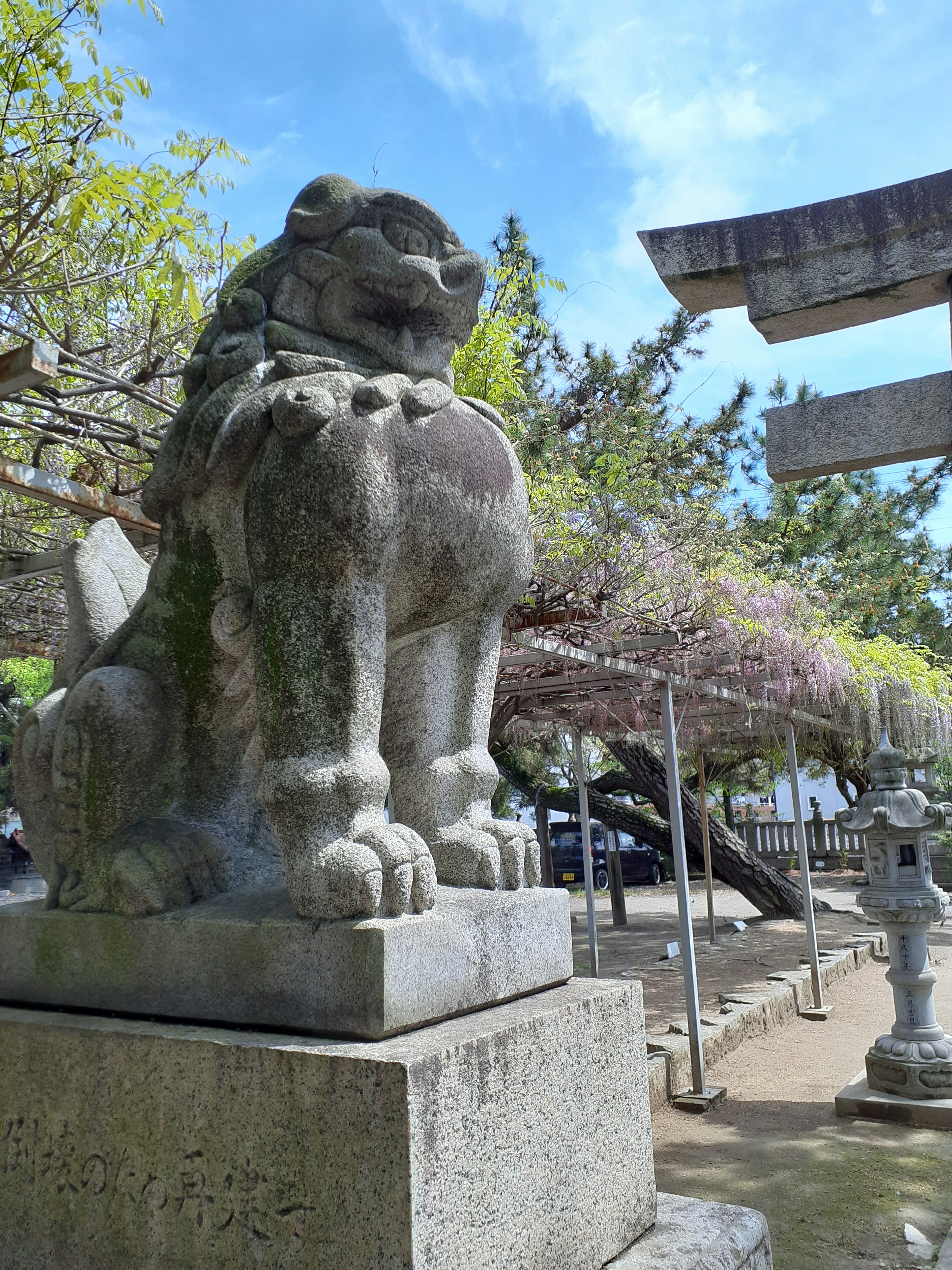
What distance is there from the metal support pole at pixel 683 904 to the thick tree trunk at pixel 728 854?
6081 millimetres

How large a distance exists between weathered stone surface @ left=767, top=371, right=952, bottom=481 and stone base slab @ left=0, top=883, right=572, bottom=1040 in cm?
289

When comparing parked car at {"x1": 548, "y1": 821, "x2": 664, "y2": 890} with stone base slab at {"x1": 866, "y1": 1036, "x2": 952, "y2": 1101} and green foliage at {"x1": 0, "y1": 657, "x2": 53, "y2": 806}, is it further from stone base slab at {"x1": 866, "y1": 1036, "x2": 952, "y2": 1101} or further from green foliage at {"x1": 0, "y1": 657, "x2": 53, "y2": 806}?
stone base slab at {"x1": 866, "y1": 1036, "x2": 952, "y2": 1101}

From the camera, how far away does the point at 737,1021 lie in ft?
22.1

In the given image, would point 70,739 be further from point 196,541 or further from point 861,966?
point 861,966

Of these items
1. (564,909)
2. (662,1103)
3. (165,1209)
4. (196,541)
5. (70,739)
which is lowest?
(662,1103)

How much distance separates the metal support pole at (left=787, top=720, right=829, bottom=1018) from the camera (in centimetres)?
754

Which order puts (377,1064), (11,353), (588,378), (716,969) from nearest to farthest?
(377,1064), (11,353), (716,969), (588,378)

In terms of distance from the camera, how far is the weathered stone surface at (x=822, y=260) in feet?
12.8

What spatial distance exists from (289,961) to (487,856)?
46 centimetres

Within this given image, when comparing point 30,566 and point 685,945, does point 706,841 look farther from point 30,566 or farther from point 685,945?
point 30,566

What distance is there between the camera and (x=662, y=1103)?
5.50 m

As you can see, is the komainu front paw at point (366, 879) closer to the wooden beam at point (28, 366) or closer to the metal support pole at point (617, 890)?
the wooden beam at point (28, 366)

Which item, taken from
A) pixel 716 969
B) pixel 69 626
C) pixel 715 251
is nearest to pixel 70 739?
pixel 69 626

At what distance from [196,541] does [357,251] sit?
0.70 metres
